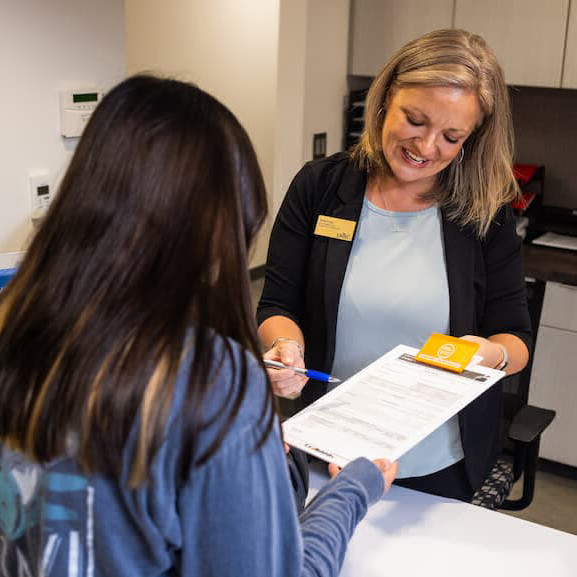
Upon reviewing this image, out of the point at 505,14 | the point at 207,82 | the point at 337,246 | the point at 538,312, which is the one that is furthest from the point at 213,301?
the point at 207,82

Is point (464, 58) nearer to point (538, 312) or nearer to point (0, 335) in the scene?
point (0, 335)

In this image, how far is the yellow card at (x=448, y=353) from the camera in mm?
1370

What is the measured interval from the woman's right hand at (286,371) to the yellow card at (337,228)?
0.24m

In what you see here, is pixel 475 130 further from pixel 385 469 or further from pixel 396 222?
pixel 385 469

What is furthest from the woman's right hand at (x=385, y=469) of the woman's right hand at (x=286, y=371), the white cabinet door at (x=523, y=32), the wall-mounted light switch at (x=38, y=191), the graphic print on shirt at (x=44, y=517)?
the white cabinet door at (x=523, y=32)

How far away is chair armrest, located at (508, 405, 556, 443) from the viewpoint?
5.71 ft

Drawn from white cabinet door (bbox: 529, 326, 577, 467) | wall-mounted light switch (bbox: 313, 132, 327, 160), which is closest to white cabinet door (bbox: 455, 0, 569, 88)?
wall-mounted light switch (bbox: 313, 132, 327, 160)

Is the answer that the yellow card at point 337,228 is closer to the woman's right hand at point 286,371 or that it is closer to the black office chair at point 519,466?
the woman's right hand at point 286,371

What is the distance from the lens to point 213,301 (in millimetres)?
758

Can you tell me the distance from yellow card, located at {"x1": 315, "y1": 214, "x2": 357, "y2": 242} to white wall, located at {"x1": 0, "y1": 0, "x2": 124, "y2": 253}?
750 mm

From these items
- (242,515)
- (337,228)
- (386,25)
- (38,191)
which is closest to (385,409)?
(337,228)

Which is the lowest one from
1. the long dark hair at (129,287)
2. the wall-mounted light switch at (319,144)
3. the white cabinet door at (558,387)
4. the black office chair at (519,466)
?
the white cabinet door at (558,387)

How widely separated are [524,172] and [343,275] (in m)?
1.85

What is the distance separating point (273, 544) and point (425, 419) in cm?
51
